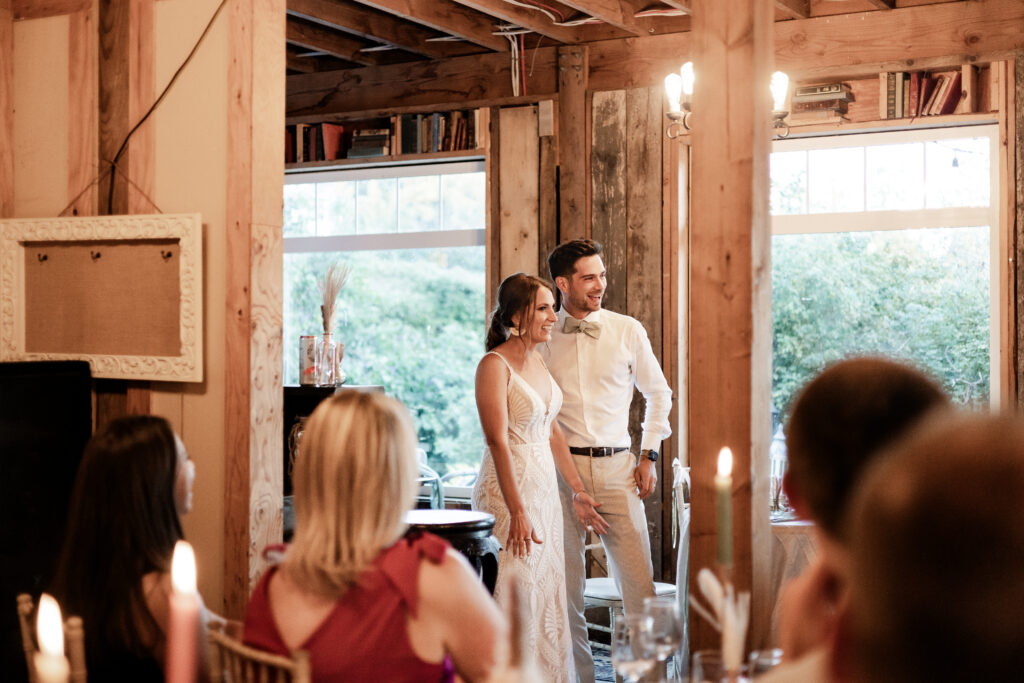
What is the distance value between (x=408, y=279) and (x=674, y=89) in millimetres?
2343

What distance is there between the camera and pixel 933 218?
5234mm

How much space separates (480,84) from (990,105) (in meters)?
2.65

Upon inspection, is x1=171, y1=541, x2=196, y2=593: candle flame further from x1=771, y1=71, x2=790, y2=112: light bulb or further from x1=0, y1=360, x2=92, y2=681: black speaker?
x1=771, y1=71, x2=790, y2=112: light bulb

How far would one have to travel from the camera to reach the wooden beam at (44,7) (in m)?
3.37

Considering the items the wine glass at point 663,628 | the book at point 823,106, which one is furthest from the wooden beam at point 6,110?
the book at point 823,106

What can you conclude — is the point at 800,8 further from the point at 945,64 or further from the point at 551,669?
the point at 551,669

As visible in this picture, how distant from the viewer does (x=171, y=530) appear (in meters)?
2.09

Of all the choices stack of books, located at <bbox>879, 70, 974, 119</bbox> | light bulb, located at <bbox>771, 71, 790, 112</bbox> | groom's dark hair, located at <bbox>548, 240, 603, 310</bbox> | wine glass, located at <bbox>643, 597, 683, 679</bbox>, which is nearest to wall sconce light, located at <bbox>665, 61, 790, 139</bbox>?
light bulb, located at <bbox>771, 71, 790, 112</bbox>

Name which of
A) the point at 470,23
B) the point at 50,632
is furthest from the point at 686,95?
the point at 50,632

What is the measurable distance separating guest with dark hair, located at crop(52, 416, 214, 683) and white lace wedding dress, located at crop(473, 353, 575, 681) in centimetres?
197

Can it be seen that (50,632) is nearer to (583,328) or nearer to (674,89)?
(583,328)

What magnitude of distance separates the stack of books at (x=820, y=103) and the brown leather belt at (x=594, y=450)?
2011 mm

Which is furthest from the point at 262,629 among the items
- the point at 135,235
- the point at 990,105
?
the point at 990,105

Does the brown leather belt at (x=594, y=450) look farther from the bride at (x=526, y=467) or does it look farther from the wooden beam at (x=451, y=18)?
the wooden beam at (x=451, y=18)
